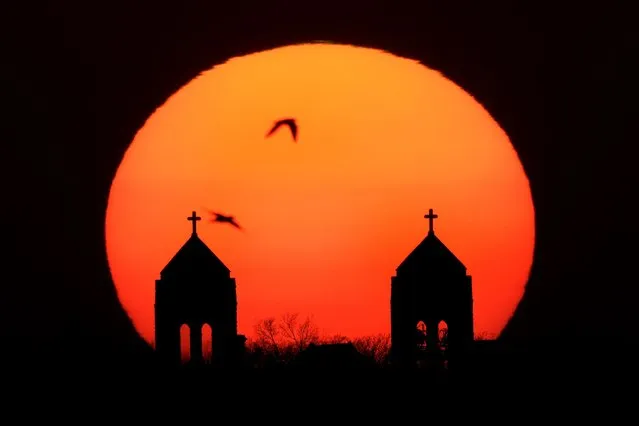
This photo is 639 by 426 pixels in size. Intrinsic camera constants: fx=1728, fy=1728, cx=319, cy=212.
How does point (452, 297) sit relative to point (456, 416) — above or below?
above

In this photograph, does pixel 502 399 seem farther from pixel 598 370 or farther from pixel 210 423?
pixel 210 423

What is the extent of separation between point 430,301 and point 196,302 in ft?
17.4

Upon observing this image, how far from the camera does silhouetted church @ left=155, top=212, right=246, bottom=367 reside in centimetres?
3856

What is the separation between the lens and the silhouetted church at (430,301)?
126 ft

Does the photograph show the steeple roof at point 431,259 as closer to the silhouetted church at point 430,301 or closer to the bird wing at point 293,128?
the silhouetted church at point 430,301

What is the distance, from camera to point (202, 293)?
3894cm

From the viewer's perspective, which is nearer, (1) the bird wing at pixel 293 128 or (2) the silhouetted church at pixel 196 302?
(2) the silhouetted church at pixel 196 302

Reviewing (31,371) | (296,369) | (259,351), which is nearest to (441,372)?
(296,369)

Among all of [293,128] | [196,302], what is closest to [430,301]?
[196,302]

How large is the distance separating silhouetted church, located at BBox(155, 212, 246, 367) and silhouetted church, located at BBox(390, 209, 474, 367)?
3726 millimetres

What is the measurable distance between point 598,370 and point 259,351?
9262 millimetres

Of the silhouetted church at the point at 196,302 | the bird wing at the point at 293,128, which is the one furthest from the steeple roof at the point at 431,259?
the bird wing at the point at 293,128

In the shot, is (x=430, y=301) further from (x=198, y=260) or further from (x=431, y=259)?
(x=198, y=260)

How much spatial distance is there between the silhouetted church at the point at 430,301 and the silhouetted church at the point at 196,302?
373 cm
